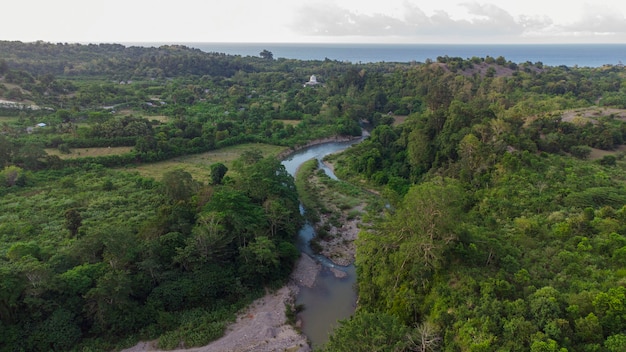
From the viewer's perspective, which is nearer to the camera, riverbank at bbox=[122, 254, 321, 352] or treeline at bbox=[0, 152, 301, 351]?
treeline at bbox=[0, 152, 301, 351]

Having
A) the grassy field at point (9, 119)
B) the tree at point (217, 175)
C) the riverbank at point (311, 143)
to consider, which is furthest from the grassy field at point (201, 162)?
the grassy field at point (9, 119)

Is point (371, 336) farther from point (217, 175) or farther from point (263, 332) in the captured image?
point (217, 175)

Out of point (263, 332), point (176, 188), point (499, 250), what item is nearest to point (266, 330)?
point (263, 332)

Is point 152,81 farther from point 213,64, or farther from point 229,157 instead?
point 229,157

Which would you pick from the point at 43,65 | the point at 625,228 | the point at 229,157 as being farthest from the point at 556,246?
the point at 43,65

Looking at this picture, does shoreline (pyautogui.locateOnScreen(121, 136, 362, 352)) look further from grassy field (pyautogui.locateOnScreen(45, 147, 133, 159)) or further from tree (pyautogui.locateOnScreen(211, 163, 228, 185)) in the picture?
grassy field (pyautogui.locateOnScreen(45, 147, 133, 159))

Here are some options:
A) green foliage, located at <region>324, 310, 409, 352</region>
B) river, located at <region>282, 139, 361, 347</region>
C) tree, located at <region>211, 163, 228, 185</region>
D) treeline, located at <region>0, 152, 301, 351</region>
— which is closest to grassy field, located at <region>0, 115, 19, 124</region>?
treeline, located at <region>0, 152, 301, 351</region>

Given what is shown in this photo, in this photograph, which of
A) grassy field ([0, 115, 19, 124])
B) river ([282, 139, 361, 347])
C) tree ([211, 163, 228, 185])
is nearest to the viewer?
river ([282, 139, 361, 347])
